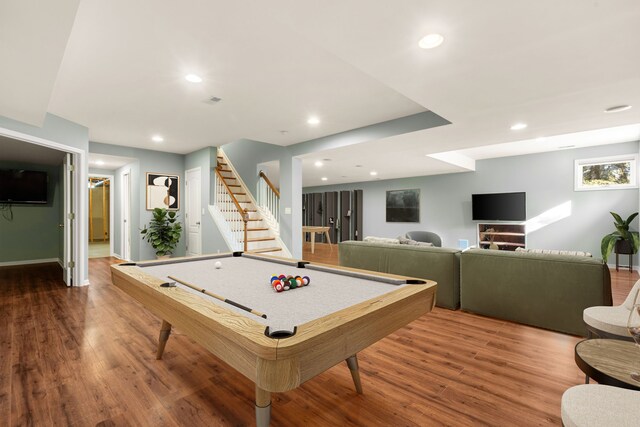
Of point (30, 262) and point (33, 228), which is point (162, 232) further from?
point (30, 262)

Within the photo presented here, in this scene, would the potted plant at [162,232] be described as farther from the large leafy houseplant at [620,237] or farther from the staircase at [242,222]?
the large leafy houseplant at [620,237]

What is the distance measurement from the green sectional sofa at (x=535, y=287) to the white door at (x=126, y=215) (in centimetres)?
653

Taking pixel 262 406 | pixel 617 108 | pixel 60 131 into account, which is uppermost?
pixel 60 131

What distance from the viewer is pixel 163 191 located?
6379 millimetres

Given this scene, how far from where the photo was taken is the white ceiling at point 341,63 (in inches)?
65.2

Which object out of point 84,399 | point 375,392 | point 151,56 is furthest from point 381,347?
point 151,56

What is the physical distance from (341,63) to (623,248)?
6.39m

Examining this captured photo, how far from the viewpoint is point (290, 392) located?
6.14 ft

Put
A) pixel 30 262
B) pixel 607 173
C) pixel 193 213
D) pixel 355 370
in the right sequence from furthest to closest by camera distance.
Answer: pixel 30 262 → pixel 193 213 → pixel 607 173 → pixel 355 370

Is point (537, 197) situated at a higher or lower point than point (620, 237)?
higher

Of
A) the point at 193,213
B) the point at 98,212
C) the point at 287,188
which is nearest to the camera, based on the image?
the point at 287,188

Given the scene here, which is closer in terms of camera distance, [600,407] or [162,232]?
[600,407]

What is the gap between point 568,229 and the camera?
20.9ft

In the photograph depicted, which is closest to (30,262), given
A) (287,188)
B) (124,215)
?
(124,215)
